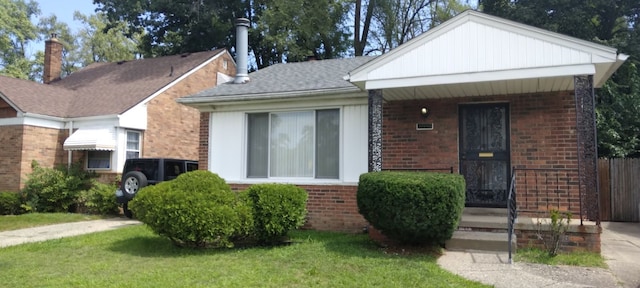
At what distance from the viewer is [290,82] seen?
1039 centimetres

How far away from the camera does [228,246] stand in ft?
23.8

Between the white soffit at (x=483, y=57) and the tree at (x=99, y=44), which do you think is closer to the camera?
the white soffit at (x=483, y=57)

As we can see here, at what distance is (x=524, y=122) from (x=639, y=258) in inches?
110

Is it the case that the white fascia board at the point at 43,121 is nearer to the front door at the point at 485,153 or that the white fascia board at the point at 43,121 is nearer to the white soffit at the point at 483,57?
the white soffit at the point at 483,57

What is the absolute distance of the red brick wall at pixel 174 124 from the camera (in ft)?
50.1

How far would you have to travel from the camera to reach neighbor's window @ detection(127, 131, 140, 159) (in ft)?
47.8

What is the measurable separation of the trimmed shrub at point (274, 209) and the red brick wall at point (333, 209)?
161cm

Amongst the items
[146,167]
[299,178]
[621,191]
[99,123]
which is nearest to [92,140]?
[99,123]

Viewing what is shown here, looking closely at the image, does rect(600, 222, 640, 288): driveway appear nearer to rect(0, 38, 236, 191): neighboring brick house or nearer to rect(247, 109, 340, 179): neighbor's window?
rect(247, 109, 340, 179): neighbor's window

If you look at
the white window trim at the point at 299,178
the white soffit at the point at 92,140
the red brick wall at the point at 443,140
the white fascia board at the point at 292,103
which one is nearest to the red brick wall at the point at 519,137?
the red brick wall at the point at 443,140

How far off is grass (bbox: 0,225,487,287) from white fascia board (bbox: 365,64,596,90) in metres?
2.81

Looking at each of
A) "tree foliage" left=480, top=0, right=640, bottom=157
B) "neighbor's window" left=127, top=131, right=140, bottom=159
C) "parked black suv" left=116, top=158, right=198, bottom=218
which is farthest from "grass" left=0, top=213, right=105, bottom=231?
"tree foliage" left=480, top=0, right=640, bottom=157

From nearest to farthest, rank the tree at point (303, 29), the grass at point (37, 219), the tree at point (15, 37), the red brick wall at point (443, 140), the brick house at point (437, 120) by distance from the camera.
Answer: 1. the brick house at point (437, 120)
2. the red brick wall at point (443, 140)
3. the grass at point (37, 219)
4. the tree at point (303, 29)
5. the tree at point (15, 37)

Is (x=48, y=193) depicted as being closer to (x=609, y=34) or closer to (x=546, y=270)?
(x=546, y=270)
